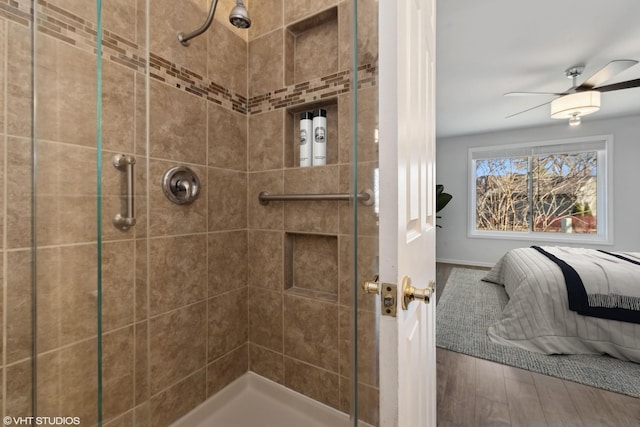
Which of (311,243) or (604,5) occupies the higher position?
(604,5)

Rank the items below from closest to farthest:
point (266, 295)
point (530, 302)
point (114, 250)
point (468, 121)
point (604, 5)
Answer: point (114, 250) → point (266, 295) → point (604, 5) → point (530, 302) → point (468, 121)

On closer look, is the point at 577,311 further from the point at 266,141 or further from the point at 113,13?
the point at 113,13

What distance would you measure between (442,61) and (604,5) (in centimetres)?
102

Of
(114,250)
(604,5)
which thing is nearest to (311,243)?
(114,250)

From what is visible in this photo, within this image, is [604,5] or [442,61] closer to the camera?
[604,5]

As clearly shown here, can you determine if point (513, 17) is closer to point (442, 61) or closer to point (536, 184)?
point (442, 61)

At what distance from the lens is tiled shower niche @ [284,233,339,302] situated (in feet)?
4.89

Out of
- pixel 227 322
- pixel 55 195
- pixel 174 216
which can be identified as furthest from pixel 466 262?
pixel 55 195

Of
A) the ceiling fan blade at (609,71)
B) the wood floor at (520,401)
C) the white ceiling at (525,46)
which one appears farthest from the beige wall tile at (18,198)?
the ceiling fan blade at (609,71)

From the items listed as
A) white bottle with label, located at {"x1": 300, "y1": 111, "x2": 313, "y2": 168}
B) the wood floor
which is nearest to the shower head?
white bottle with label, located at {"x1": 300, "y1": 111, "x2": 313, "y2": 168}

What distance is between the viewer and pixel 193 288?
4.50 feet

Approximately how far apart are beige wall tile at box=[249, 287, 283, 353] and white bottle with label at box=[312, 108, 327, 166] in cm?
76

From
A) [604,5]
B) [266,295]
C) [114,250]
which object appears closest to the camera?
[114,250]

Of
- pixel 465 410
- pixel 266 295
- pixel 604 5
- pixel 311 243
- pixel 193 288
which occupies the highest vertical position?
pixel 604 5
